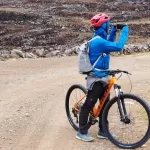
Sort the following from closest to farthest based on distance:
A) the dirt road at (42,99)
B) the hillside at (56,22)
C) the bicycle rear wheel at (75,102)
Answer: the dirt road at (42,99) < the bicycle rear wheel at (75,102) < the hillside at (56,22)

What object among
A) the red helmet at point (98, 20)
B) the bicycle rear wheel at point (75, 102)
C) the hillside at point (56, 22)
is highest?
the red helmet at point (98, 20)

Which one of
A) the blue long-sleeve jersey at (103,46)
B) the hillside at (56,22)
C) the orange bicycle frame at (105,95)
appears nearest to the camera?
the blue long-sleeve jersey at (103,46)

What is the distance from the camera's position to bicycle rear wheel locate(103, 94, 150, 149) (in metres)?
5.88

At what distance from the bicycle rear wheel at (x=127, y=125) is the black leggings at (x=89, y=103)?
0.21 meters

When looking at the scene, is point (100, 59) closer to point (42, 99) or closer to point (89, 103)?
point (89, 103)

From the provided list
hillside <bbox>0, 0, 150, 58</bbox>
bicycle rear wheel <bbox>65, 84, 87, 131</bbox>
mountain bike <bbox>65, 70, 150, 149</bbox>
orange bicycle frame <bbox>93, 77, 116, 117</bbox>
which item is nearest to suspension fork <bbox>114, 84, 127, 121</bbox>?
mountain bike <bbox>65, 70, 150, 149</bbox>

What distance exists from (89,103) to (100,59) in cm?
61

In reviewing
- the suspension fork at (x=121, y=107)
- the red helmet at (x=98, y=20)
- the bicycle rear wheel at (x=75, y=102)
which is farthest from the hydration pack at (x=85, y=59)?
the bicycle rear wheel at (x=75, y=102)

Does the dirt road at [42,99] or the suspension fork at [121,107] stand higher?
the suspension fork at [121,107]

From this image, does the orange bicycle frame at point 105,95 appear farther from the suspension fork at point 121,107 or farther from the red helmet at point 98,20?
the red helmet at point 98,20

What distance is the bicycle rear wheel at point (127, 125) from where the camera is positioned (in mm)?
5879

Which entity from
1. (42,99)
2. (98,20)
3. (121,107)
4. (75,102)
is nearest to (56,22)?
(42,99)

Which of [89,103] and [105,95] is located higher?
[105,95]

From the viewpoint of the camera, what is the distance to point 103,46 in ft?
19.2
